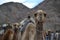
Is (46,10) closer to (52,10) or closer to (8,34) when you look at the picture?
(52,10)

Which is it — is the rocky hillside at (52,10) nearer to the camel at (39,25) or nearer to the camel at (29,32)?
the camel at (29,32)

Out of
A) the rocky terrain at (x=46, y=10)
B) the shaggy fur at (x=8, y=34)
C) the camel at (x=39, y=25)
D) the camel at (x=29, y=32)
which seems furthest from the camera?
the rocky terrain at (x=46, y=10)

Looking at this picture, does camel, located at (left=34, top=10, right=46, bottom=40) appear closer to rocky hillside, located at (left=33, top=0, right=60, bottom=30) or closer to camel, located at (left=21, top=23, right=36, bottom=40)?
camel, located at (left=21, top=23, right=36, bottom=40)

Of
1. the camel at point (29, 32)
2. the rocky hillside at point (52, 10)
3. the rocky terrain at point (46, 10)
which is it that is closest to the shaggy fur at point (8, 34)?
the camel at point (29, 32)

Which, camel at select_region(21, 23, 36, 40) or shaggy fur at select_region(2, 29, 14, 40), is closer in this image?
camel at select_region(21, 23, 36, 40)

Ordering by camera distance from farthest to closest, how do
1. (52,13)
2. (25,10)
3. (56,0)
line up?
(56,0), (52,13), (25,10)

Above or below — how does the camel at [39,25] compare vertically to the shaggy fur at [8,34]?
above

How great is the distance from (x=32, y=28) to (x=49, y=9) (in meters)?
17.4

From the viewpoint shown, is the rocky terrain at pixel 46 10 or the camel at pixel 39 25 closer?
the camel at pixel 39 25

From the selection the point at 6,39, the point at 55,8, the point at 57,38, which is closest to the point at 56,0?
the point at 55,8

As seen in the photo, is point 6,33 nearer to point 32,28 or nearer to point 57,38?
point 32,28

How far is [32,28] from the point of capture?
4375 mm

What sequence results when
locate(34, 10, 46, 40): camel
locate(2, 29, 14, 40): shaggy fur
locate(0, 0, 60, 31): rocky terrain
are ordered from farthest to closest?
1. locate(0, 0, 60, 31): rocky terrain
2. locate(2, 29, 14, 40): shaggy fur
3. locate(34, 10, 46, 40): camel

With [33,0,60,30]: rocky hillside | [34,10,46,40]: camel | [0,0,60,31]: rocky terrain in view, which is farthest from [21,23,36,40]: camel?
[33,0,60,30]: rocky hillside
